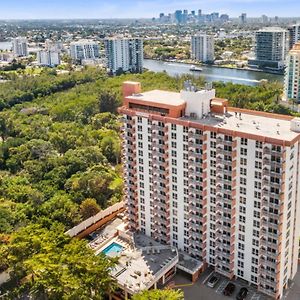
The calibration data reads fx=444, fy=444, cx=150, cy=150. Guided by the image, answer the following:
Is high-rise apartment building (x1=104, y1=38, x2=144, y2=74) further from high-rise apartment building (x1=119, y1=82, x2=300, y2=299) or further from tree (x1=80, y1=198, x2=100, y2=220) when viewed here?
high-rise apartment building (x1=119, y1=82, x2=300, y2=299)

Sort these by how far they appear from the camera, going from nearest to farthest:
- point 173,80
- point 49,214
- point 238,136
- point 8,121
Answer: point 238,136
point 49,214
point 8,121
point 173,80

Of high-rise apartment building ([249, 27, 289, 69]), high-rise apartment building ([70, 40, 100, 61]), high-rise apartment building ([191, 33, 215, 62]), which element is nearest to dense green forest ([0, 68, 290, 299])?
high-rise apartment building ([249, 27, 289, 69])

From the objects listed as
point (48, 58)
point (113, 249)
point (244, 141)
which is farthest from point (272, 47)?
point (244, 141)

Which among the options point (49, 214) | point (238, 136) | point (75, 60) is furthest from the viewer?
point (75, 60)

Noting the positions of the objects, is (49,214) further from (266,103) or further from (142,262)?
(266,103)

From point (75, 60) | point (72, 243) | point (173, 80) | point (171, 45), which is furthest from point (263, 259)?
point (171, 45)
